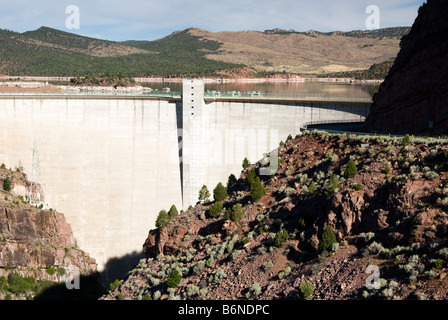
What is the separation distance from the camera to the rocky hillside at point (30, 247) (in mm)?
34969

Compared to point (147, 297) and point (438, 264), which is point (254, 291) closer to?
point (147, 297)

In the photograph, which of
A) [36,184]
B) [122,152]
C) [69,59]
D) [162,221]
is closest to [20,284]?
[36,184]

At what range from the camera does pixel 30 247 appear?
121 ft

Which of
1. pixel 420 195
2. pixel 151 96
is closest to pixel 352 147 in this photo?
pixel 420 195

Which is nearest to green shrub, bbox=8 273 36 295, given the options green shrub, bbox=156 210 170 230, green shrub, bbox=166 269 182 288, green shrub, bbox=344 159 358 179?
green shrub, bbox=156 210 170 230

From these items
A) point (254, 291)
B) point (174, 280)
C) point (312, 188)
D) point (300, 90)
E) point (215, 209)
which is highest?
point (300, 90)

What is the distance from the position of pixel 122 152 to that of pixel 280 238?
23.0 metres

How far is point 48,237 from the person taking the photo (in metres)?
39.0

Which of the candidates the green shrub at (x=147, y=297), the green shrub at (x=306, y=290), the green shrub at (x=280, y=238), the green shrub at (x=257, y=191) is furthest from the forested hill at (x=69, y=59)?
the green shrub at (x=306, y=290)

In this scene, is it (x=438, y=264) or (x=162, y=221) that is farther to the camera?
(x=162, y=221)

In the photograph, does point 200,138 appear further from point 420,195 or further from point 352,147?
point 420,195

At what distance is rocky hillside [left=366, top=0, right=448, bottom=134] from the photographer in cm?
2855

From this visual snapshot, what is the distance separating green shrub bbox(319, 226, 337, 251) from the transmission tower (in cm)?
2803

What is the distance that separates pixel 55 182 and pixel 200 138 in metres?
12.8
